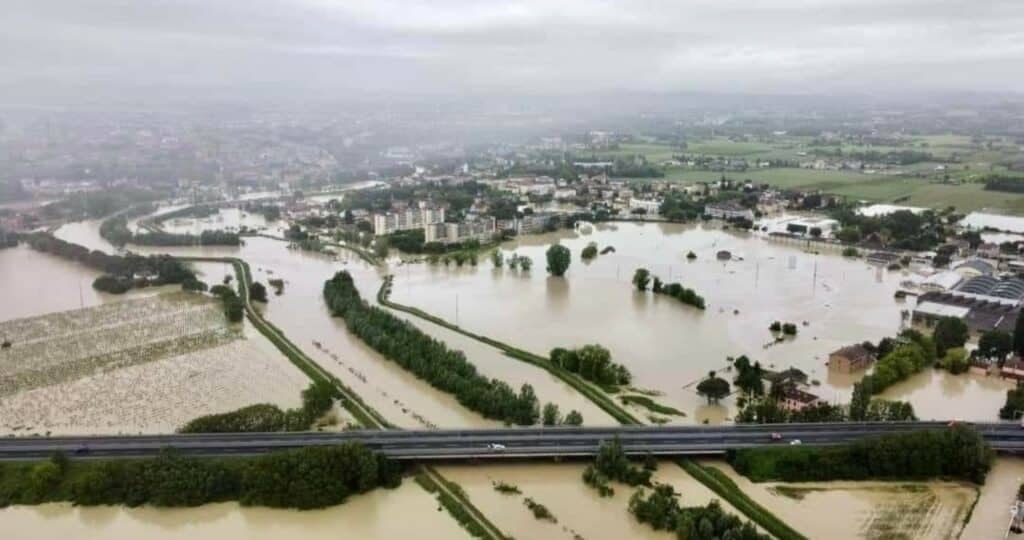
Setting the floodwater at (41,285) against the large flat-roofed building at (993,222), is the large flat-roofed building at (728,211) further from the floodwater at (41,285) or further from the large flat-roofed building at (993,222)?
the floodwater at (41,285)

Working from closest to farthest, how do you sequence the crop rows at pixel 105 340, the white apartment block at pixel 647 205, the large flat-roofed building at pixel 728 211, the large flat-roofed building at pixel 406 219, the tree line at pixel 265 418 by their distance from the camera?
the tree line at pixel 265 418 < the crop rows at pixel 105 340 < the large flat-roofed building at pixel 406 219 < the large flat-roofed building at pixel 728 211 < the white apartment block at pixel 647 205

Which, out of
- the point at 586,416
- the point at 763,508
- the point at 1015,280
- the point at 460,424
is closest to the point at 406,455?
the point at 460,424

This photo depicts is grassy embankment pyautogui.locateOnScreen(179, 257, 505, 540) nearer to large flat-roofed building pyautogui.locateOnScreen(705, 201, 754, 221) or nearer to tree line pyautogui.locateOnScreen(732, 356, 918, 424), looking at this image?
tree line pyautogui.locateOnScreen(732, 356, 918, 424)

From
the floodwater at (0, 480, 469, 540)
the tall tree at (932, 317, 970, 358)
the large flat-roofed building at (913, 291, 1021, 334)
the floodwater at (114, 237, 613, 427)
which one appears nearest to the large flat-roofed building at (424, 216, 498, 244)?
the floodwater at (114, 237, 613, 427)

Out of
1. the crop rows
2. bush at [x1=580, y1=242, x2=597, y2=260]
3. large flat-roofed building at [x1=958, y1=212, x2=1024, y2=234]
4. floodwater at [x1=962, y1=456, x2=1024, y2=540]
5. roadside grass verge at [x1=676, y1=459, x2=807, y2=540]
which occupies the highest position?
large flat-roofed building at [x1=958, y1=212, x2=1024, y2=234]

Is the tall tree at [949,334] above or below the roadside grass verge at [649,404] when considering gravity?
above

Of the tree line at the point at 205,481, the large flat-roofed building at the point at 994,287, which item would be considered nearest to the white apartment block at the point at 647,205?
the large flat-roofed building at the point at 994,287
